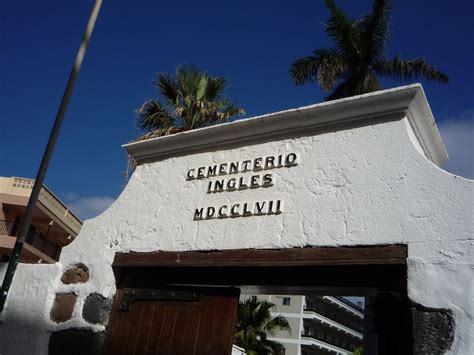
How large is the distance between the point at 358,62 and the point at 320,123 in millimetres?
9662

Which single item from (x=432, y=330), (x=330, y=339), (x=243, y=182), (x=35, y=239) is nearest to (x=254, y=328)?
(x=35, y=239)

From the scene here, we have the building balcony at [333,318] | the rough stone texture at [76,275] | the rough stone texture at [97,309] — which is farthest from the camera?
the building balcony at [333,318]

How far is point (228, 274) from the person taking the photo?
4.13 metres

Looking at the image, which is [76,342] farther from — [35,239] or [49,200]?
[35,239]

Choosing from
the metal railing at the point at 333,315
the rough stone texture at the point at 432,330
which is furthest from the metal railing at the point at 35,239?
the metal railing at the point at 333,315

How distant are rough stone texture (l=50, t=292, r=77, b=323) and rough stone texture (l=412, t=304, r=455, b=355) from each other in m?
3.18

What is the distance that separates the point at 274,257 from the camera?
3713 mm

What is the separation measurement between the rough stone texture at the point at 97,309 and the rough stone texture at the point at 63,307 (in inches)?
6.4

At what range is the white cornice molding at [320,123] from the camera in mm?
3688

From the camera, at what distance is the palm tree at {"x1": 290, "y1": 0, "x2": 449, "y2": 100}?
12672 mm

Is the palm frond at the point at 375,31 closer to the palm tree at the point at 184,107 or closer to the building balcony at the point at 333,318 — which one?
the palm tree at the point at 184,107

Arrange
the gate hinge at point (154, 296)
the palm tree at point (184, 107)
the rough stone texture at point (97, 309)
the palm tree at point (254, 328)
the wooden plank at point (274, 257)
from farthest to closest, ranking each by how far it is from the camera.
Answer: the palm tree at point (254, 328) < the palm tree at point (184, 107) < the rough stone texture at point (97, 309) < the gate hinge at point (154, 296) < the wooden plank at point (274, 257)

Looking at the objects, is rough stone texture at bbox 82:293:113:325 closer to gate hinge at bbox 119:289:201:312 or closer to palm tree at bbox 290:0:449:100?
gate hinge at bbox 119:289:201:312

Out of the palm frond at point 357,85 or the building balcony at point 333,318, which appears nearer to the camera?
the palm frond at point 357,85
